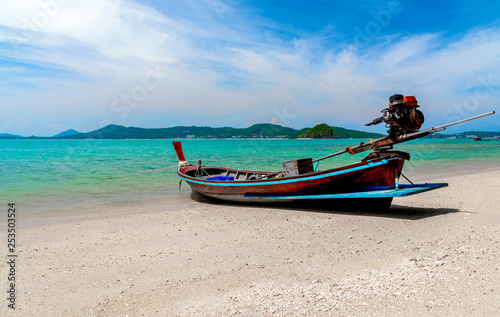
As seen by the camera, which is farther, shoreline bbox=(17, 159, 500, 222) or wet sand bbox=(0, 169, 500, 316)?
shoreline bbox=(17, 159, 500, 222)

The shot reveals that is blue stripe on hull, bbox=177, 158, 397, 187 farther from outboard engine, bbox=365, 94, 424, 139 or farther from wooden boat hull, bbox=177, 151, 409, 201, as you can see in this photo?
outboard engine, bbox=365, 94, 424, 139

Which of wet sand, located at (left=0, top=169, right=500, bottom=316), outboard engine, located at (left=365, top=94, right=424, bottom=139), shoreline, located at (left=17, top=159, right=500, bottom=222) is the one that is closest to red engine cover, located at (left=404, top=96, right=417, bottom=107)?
outboard engine, located at (left=365, top=94, right=424, bottom=139)

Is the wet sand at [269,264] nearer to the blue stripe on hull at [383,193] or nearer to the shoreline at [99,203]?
the blue stripe on hull at [383,193]

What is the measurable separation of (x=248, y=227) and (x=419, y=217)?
16.7 ft

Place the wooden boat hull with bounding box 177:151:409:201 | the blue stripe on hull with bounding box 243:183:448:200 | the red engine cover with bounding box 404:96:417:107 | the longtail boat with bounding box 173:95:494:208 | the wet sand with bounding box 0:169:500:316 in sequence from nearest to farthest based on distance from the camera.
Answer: the wet sand with bounding box 0:169:500:316 < the blue stripe on hull with bounding box 243:183:448:200 < the red engine cover with bounding box 404:96:417:107 < the longtail boat with bounding box 173:95:494:208 < the wooden boat hull with bounding box 177:151:409:201

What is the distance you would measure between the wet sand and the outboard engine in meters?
2.71

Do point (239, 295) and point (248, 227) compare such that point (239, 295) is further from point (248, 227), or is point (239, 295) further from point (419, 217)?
point (419, 217)

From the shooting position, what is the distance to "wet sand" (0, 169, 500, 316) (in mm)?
4172

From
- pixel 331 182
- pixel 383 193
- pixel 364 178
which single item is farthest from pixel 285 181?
pixel 383 193

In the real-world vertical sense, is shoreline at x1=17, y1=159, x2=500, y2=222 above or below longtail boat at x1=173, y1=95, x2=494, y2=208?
below

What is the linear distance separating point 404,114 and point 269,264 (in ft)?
19.4

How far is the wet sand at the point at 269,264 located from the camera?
4.17 meters

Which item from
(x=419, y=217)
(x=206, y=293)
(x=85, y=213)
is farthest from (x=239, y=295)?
(x=85, y=213)

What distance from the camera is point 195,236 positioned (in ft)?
25.4
